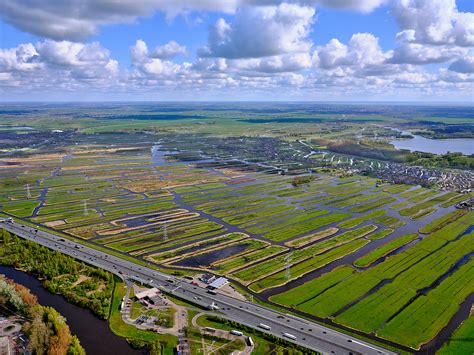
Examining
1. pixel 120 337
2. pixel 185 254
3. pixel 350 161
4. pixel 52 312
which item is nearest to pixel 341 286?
pixel 185 254

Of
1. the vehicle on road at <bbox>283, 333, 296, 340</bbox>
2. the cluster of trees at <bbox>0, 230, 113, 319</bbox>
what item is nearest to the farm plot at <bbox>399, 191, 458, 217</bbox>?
the vehicle on road at <bbox>283, 333, 296, 340</bbox>

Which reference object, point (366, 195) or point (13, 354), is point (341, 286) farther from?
point (366, 195)

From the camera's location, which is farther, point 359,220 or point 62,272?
point 359,220

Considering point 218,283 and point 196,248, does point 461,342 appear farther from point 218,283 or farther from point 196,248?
point 196,248

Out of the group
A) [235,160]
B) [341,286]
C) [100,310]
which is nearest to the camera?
[100,310]

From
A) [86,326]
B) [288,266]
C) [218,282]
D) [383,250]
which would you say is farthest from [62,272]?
[383,250]

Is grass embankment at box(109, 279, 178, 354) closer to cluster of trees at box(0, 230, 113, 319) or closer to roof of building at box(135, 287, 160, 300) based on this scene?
cluster of trees at box(0, 230, 113, 319)

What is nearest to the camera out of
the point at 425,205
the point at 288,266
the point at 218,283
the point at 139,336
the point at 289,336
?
the point at 289,336

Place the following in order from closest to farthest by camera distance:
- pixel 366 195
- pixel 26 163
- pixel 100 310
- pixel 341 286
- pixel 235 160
Result: 1. pixel 100 310
2. pixel 341 286
3. pixel 366 195
4. pixel 26 163
5. pixel 235 160
